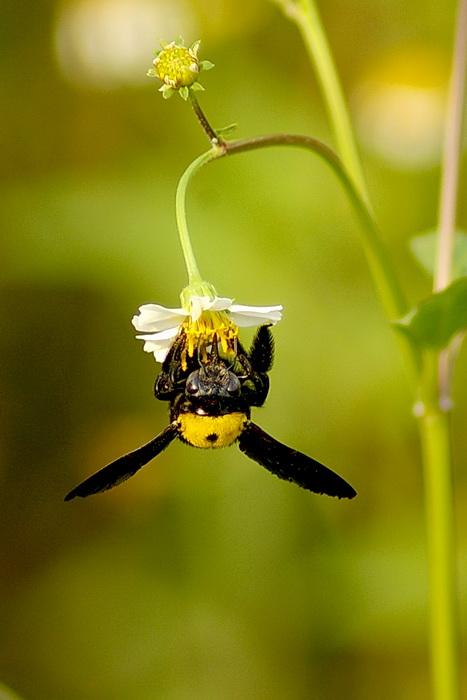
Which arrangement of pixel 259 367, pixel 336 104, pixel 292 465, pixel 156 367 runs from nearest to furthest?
pixel 292 465, pixel 259 367, pixel 336 104, pixel 156 367

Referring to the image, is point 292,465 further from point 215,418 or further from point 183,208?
point 183,208

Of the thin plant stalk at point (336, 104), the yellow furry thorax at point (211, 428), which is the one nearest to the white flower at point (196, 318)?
the yellow furry thorax at point (211, 428)

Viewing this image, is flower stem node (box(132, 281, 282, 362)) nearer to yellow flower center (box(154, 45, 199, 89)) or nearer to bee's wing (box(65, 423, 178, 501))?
bee's wing (box(65, 423, 178, 501))

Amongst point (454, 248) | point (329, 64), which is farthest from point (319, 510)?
point (329, 64)

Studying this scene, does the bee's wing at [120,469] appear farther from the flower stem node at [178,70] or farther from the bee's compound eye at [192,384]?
the flower stem node at [178,70]

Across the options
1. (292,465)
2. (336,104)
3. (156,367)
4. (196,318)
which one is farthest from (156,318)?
(156,367)

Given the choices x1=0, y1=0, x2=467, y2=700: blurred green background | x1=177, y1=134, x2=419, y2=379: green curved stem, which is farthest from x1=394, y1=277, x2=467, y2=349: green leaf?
x1=0, y1=0, x2=467, y2=700: blurred green background

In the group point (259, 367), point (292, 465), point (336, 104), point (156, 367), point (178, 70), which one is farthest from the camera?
point (156, 367)

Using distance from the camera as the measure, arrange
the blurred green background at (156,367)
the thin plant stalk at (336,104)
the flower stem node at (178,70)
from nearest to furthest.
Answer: the flower stem node at (178,70) → the thin plant stalk at (336,104) → the blurred green background at (156,367)
